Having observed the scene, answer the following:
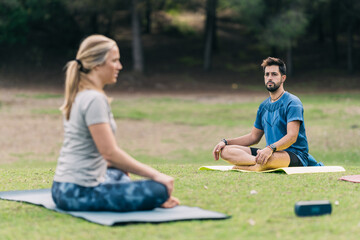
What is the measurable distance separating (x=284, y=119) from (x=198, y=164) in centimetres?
395

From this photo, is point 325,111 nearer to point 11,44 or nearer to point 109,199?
point 109,199

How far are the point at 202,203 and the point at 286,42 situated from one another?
28911 millimetres

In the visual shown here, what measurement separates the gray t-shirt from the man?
3.18m

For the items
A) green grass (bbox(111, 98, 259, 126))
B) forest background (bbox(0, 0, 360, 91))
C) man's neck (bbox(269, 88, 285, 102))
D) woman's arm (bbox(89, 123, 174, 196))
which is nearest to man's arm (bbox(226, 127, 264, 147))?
man's neck (bbox(269, 88, 285, 102))

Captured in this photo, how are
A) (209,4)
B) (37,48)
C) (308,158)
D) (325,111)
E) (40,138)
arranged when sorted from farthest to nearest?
(37,48) → (209,4) → (325,111) → (40,138) → (308,158)

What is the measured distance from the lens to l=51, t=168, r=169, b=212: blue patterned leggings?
5496 mm

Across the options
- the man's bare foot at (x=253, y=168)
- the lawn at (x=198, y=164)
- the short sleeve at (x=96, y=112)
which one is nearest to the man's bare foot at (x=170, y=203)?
the lawn at (x=198, y=164)

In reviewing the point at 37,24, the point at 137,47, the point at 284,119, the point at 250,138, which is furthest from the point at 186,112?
the point at 37,24

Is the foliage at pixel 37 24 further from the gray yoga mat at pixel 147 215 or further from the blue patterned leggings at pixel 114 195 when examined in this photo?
the gray yoga mat at pixel 147 215

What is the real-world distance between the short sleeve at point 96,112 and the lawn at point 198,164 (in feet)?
3.08

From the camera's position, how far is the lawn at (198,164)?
16.6ft

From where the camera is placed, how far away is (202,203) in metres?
6.14

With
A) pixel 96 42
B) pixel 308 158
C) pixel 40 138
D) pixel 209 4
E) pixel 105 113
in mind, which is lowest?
pixel 40 138

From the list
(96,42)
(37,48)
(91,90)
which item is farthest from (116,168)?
(37,48)
